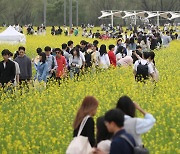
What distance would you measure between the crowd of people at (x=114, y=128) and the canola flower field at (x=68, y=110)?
1.90 metres

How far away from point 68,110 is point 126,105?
560cm

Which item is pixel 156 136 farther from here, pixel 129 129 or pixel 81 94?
pixel 81 94

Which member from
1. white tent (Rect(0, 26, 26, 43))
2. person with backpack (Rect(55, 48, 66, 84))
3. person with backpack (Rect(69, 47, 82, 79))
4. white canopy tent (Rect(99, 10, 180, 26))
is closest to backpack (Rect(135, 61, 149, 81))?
person with backpack (Rect(55, 48, 66, 84))

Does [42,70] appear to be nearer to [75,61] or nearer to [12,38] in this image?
[75,61]

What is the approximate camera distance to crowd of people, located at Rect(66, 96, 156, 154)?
626 centimetres

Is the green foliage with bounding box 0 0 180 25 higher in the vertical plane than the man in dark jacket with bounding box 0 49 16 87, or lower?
higher

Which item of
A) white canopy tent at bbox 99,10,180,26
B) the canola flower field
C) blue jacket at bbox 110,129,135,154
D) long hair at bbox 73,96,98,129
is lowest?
the canola flower field

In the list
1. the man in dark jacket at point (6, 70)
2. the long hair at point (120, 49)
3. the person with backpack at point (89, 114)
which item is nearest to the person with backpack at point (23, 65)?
the man in dark jacket at point (6, 70)

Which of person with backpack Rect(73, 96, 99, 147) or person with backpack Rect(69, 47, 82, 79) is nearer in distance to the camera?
person with backpack Rect(73, 96, 99, 147)

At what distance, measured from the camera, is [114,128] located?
21.0 feet

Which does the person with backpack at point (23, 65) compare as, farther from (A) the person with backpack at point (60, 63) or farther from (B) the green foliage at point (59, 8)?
(B) the green foliage at point (59, 8)

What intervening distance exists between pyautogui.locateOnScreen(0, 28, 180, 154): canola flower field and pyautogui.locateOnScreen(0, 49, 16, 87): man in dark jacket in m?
0.44

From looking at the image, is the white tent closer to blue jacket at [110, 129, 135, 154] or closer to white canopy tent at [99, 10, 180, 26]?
white canopy tent at [99, 10, 180, 26]

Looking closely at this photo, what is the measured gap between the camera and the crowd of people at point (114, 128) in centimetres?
626
